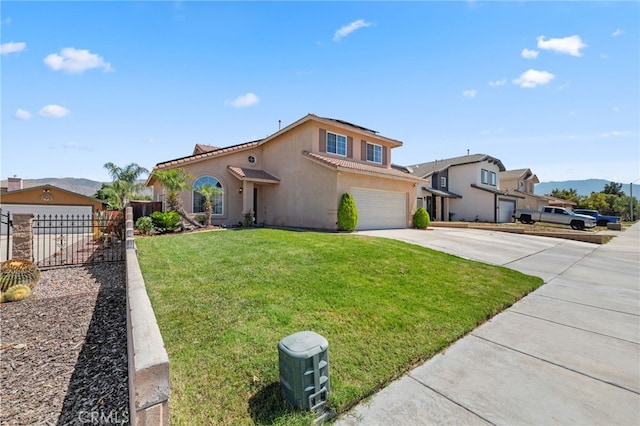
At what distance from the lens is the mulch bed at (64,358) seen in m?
2.90

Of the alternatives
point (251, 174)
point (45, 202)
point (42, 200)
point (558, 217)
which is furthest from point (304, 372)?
point (558, 217)

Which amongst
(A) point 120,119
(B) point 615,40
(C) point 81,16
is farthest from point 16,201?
(B) point 615,40

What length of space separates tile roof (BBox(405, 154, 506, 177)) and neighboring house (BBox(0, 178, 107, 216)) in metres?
30.5

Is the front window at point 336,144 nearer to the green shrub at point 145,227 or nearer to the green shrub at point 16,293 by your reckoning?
the green shrub at point 145,227

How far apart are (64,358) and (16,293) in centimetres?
386

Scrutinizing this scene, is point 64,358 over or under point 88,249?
under

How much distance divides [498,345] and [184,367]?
4.12 metres

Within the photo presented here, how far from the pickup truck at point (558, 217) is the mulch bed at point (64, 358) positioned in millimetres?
30514

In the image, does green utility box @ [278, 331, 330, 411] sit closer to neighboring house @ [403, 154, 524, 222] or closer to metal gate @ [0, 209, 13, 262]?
metal gate @ [0, 209, 13, 262]

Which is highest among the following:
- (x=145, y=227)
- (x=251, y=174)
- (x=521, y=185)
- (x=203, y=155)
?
(x=521, y=185)

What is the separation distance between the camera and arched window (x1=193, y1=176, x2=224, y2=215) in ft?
54.8

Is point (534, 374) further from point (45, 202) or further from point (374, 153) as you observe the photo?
point (45, 202)

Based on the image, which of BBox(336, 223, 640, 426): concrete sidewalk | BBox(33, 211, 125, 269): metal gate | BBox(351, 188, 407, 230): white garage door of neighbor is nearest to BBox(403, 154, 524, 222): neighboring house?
BBox(351, 188, 407, 230): white garage door of neighbor

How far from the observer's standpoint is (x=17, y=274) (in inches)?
259
